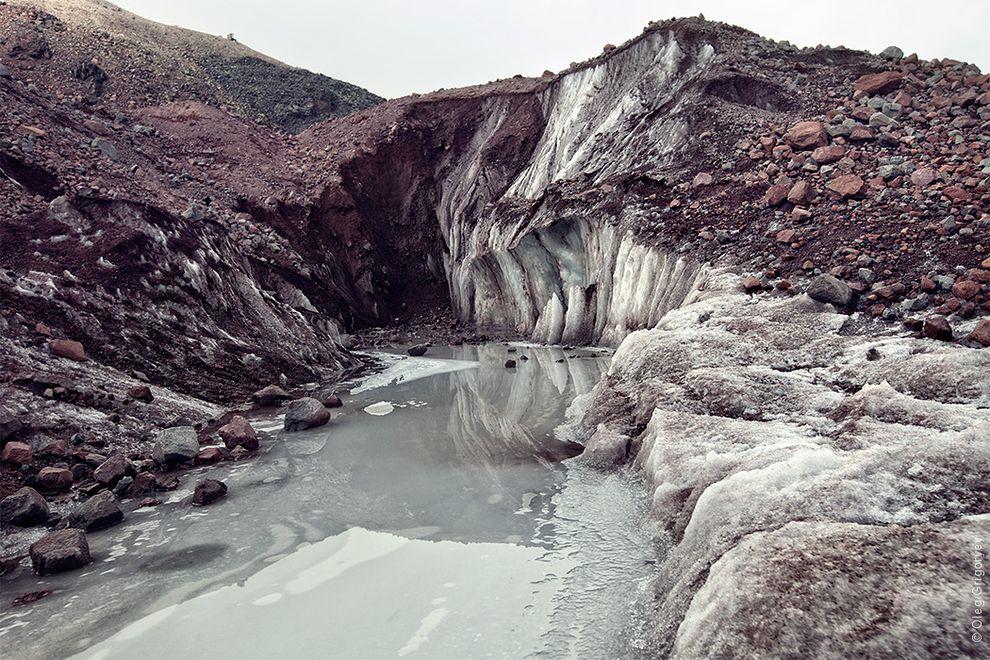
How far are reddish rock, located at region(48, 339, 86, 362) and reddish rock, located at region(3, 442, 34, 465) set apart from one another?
2.83 metres

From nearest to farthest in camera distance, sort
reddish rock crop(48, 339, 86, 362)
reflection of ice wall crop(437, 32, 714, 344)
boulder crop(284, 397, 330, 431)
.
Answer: reddish rock crop(48, 339, 86, 362), boulder crop(284, 397, 330, 431), reflection of ice wall crop(437, 32, 714, 344)

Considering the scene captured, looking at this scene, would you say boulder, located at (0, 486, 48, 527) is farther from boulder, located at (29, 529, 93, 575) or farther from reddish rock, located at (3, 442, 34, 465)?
reddish rock, located at (3, 442, 34, 465)

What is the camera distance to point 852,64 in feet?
65.8

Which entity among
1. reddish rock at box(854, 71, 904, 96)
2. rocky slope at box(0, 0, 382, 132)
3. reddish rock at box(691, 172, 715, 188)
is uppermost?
rocky slope at box(0, 0, 382, 132)

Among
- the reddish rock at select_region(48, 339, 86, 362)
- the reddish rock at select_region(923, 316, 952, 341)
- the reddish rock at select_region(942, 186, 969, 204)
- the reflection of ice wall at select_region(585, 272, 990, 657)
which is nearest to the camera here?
the reflection of ice wall at select_region(585, 272, 990, 657)

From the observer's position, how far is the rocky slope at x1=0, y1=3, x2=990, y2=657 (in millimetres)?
4164

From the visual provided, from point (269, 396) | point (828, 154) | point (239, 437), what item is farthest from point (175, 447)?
point (828, 154)

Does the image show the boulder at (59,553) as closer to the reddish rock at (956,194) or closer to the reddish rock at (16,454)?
the reddish rock at (16,454)

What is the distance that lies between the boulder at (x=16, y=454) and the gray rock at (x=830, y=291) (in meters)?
11.6

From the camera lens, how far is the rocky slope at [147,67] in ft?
106

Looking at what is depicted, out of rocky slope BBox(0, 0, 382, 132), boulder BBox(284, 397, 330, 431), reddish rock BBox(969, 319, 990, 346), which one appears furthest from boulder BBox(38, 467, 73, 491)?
rocky slope BBox(0, 0, 382, 132)

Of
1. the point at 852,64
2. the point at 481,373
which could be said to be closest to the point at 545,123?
the point at 852,64

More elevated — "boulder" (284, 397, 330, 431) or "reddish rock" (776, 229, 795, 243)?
"reddish rock" (776, 229, 795, 243)

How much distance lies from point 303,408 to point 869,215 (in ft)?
37.4
